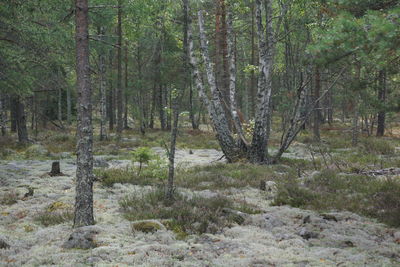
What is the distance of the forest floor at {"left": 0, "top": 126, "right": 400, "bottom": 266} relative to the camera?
5.32 meters

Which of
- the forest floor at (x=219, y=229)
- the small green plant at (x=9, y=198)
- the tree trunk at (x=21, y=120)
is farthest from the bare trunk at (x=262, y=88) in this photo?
the tree trunk at (x=21, y=120)

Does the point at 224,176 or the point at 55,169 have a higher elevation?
the point at 55,169

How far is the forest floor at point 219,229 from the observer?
17.5ft

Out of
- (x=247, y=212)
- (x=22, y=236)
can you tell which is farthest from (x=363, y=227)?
(x=22, y=236)

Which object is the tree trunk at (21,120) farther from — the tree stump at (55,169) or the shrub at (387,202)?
the shrub at (387,202)

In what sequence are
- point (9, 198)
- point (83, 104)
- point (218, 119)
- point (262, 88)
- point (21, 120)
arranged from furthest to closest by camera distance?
point (21, 120) → point (218, 119) → point (262, 88) → point (9, 198) → point (83, 104)

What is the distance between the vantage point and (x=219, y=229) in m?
6.70

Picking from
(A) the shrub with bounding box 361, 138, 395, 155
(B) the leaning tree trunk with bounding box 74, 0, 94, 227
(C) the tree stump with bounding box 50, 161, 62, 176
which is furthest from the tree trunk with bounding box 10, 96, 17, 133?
(A) the shrub with bounding box 361, 138, 395, 155

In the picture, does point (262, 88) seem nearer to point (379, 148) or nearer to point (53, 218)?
point (379, 148)

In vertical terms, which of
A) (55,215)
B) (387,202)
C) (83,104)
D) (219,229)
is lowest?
(219,229)

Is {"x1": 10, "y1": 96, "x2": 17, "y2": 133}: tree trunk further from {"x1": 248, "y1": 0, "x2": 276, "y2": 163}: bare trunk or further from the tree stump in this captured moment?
{"x1": 248, "y1": 0, "x2": 276, "y2": 163}: bare trunk

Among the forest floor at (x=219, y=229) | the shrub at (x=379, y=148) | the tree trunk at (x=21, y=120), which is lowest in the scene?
the forest floor at (x=219, y=229)

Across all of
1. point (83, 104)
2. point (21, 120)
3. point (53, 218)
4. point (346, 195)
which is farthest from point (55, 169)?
point (21, 120)

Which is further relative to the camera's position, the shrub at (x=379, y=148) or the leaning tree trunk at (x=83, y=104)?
the shrub at (x=379, y=148)
